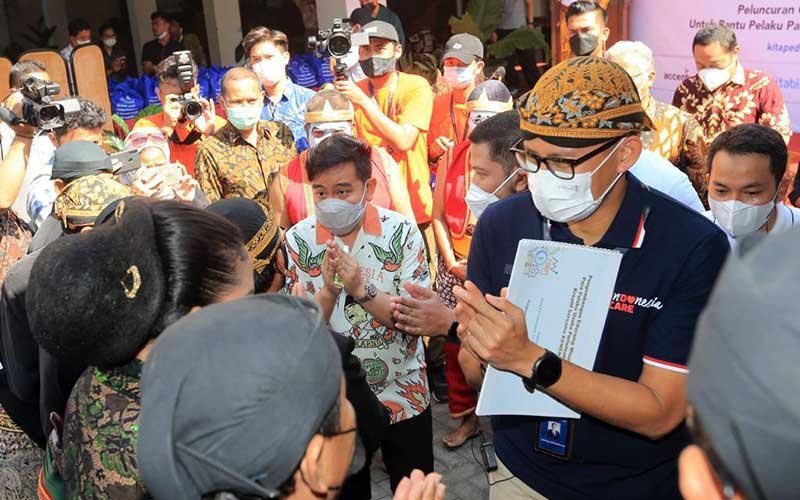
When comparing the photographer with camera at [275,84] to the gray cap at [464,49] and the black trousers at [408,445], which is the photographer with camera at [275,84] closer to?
the gray cap at [464,49]

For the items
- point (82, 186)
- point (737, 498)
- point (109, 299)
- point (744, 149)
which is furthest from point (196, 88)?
point (737, 498)

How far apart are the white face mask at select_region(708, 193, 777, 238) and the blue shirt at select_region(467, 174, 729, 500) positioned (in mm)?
1165

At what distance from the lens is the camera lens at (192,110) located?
554 cm

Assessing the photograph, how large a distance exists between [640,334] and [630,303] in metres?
0.09

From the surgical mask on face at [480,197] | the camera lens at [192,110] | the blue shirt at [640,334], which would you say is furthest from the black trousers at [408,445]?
the camera lens at [192,110]

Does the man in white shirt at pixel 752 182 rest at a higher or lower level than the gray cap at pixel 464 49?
lower

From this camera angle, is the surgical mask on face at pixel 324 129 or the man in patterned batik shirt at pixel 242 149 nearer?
the surgical mask on face at pixel 324 129

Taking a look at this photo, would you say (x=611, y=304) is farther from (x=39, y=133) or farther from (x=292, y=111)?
(x=292, y=111)

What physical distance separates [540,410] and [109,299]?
1.22 metres

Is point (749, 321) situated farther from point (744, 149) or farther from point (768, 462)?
point (744, 149)

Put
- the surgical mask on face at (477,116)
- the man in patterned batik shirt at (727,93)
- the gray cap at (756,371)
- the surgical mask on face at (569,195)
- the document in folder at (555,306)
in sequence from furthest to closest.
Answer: the man in patterned batik shirt at (727,93) < the surgical mask on face at (477,116) < the surgical mask on face at (569,195) < the document in folder at (555,306) < the gray cap at (756,371)

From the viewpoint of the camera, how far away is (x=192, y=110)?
18.2ft

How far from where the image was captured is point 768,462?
0.82 metres

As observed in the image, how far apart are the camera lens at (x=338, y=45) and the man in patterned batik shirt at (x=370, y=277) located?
223 cm
